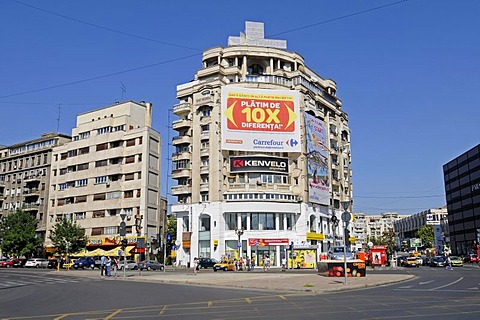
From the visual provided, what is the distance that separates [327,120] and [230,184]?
23578mm

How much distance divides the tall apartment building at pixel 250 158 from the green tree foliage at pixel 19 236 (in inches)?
956

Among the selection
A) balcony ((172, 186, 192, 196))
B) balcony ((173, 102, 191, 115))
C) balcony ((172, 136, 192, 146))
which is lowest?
balcony ((172, 186, 192, 196))

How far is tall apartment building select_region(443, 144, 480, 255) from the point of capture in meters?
106

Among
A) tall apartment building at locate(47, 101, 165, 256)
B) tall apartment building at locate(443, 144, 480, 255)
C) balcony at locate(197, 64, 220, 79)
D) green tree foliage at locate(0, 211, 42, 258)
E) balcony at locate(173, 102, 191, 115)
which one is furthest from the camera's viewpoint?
tall apartment building at locate(443, 144, 480, 255)

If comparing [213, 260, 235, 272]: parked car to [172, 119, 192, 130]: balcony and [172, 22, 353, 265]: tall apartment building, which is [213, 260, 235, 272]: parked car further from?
[172, 119, 192, 130]: balcony

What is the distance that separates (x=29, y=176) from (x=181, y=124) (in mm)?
36579

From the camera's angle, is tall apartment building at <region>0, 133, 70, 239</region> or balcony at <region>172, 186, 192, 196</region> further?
tall apartment building at <region>0, 133, 70, 239</region>

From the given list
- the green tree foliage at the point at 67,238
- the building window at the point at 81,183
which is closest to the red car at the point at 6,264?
the green tree foliage at the point at 67,238

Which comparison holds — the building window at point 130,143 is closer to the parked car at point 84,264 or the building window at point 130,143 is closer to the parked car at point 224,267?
the parked car at point 84,264

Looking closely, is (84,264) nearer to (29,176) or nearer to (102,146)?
(102,146)

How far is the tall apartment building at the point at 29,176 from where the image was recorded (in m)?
88.7

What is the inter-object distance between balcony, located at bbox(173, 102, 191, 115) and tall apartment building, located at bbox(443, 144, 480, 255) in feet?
220

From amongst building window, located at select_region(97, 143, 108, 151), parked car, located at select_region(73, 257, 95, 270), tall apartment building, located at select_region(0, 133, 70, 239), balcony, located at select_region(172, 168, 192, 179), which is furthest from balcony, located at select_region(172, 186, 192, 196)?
tall apartment building, located at select_region(0, 133, 70, 239)

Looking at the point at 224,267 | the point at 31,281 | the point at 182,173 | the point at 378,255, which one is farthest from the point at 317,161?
the point at 31,281
